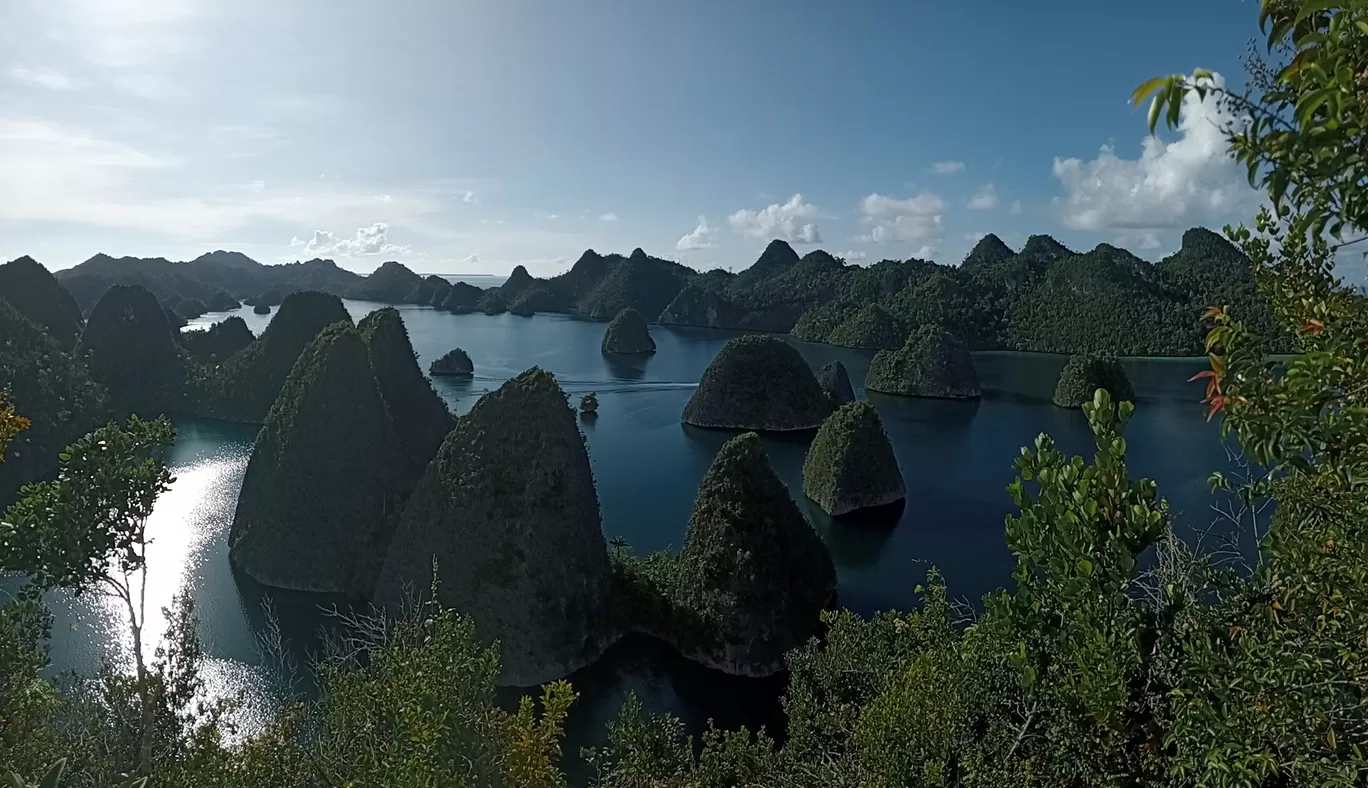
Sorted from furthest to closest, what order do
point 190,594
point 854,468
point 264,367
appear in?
point 264,367 → point 854,468 → point 190,594

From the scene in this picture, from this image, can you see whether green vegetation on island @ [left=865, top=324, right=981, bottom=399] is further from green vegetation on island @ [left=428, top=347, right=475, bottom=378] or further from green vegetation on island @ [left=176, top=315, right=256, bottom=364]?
green vegetation on island @ [left=176, top=315, right=256, bottom=364]

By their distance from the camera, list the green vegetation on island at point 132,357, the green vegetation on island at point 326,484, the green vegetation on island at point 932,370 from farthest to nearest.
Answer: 1. the green vegetation on island at point 932,370
2. the green vegetation on island at point 132,357
3. the green vegetation on island at point 326,484

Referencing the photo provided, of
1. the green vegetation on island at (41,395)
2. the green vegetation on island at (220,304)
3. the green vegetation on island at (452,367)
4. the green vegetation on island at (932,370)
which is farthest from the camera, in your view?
the green vegetation on island at (220,304)

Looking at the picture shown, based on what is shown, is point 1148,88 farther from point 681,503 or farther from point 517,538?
point 681,503

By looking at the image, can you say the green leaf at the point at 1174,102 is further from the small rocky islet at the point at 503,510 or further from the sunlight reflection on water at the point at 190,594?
the small rocky islet at the point at 503,510

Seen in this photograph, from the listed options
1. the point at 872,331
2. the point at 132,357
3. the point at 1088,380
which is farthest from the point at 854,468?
the point at 872,331

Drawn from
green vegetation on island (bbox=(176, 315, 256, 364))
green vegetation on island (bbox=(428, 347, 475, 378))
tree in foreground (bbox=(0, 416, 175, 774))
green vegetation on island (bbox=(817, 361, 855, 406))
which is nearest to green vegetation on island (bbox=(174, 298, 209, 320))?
green vegetation on island (bbox=(176, 315, 256, 364))

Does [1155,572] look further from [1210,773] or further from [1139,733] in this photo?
[1210,773]

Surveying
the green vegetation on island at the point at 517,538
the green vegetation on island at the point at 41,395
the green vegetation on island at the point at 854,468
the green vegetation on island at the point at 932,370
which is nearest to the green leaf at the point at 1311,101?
the green vegetation on island at the point at 517,538
